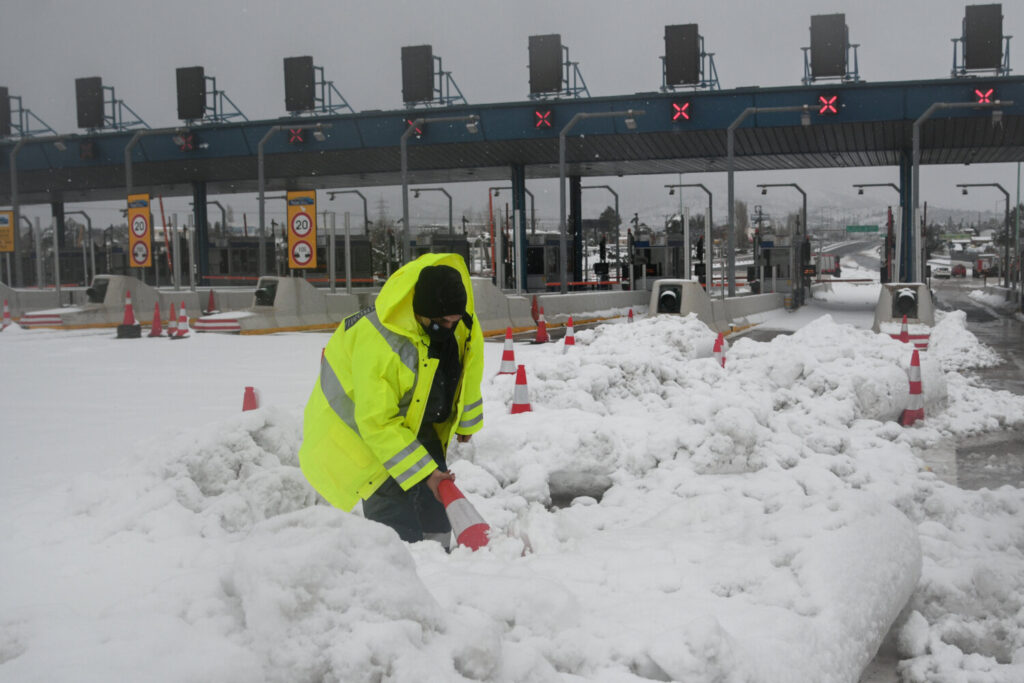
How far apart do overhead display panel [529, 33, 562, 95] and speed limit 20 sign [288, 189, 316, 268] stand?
1488 cm

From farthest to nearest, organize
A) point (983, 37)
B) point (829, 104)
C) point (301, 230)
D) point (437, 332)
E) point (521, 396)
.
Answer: point (983, 37) → point (829, 104) → point (301, 230) → point (521, 396) → point (437, 332)

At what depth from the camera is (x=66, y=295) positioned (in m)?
33.5

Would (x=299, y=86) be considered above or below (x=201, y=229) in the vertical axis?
above

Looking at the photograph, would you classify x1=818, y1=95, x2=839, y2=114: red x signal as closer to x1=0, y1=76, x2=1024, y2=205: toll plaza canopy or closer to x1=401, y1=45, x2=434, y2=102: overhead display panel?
x1=0, y1=76, x2=1024, y2=205: toll plaza canopy

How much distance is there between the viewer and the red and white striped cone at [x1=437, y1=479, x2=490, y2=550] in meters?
4.10

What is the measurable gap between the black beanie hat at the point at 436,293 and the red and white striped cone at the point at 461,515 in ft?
2.39

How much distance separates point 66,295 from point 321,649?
3398 centimetres

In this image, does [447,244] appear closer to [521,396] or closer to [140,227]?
[140,227]

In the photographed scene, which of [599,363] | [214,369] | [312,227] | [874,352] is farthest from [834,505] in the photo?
[312,227]

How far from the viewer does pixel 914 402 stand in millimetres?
10977

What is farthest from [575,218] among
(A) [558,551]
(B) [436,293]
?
(B) [436,293]

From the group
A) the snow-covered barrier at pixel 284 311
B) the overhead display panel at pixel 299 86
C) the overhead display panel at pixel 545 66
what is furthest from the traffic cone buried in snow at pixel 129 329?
the overhead display panel at pixel 299 86

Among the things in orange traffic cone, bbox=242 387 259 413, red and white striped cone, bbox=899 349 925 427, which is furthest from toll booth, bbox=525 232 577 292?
orange traffic cone, bbox=242 387 259 413

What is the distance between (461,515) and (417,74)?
1515 inches
